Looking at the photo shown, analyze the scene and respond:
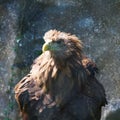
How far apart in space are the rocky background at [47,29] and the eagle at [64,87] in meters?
2.80

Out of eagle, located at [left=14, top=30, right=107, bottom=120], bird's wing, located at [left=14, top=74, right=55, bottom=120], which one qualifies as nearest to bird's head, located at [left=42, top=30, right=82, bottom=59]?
eagle, located at [left=14, top=30, right=107, bottom=120]

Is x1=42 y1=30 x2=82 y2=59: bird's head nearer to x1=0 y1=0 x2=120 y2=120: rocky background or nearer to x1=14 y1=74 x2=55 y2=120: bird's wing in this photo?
x1=14 y1=74 x2=55 y2=120: bird's wing

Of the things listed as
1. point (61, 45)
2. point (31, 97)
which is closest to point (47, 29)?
point (31, 97)

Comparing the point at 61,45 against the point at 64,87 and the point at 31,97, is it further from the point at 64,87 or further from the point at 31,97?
the point at 31,97

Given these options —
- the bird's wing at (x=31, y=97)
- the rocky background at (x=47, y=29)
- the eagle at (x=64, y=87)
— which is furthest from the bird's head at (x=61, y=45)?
the rocky background at (x=47, y=29)

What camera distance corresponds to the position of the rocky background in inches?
382

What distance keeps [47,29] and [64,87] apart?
3.78 m

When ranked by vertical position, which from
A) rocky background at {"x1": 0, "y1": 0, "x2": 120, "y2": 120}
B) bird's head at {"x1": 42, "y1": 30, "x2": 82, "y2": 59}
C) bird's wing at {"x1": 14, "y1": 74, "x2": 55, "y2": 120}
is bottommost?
rocky background at {"x1": 0, "y1": 0, "x2": 120, "y2": 120}

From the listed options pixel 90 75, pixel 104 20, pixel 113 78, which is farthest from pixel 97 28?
pixel 90 75

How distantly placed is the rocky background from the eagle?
2.80 metres

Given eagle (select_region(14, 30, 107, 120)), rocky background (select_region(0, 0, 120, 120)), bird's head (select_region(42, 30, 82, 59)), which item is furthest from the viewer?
rocky background (select_region(0, 0, 120, 120))

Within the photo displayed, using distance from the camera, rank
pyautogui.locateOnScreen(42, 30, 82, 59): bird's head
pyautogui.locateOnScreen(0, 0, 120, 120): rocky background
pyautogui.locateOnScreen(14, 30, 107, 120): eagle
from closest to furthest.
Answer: pyautogui.locateOnScreen(42, 30, 82, 59): bird's head
pyautogui.locateOnScreen(14, 30, 107, 120): eagle
pyautogui.locateOnScreen(0, 0, 120, 120): rocky background

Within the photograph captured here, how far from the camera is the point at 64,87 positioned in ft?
21.7

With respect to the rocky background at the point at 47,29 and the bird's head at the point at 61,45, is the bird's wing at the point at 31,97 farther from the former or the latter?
the rocky background at the point at 47,29
